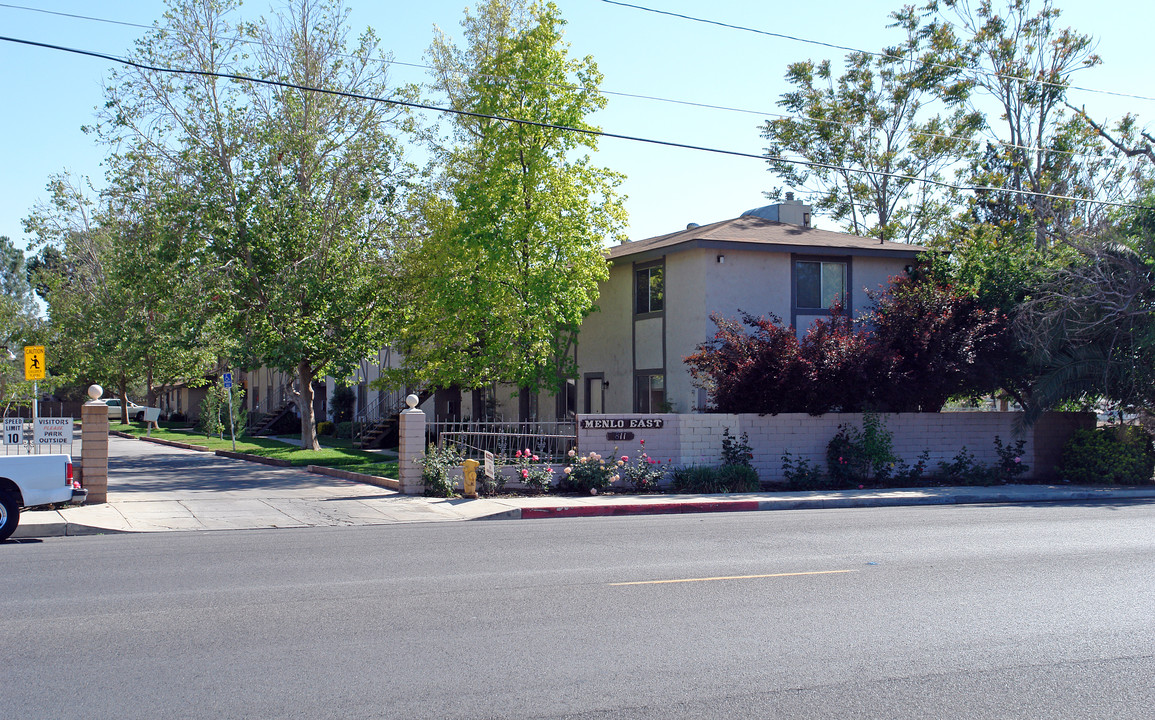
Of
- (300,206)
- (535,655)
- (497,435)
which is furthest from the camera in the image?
(300,206)

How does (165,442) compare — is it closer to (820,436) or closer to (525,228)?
(525,228)

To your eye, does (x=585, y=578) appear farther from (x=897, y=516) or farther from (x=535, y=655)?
(x=897, y=516)

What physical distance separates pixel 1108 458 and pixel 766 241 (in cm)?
951

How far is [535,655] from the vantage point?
6.46 metres

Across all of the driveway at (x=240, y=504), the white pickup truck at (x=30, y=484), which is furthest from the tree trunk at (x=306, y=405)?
the white pickup truck at (x=30, y=484)

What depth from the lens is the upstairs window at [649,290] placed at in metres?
25.5

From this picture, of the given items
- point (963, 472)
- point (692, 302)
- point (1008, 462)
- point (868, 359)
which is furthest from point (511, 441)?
point (1008, 462)

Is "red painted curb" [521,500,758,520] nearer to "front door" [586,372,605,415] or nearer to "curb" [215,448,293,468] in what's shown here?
"front door" [586,372,605,415]

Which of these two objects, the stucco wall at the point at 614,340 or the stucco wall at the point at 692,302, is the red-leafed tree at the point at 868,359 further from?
the stucco wall at the point at 614,340

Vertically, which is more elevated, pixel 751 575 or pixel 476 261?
pixel 476 261

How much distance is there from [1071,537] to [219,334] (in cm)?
2242

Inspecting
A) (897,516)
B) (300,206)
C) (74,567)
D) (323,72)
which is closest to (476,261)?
(300,206)

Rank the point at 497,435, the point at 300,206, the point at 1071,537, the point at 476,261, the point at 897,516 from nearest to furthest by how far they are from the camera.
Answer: the point at 1071,537
the point at 897,516
the point at 497,435
the point at 476,261
the point at 300,206

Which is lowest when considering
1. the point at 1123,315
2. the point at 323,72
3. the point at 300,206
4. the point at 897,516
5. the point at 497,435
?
the point at 897,516
